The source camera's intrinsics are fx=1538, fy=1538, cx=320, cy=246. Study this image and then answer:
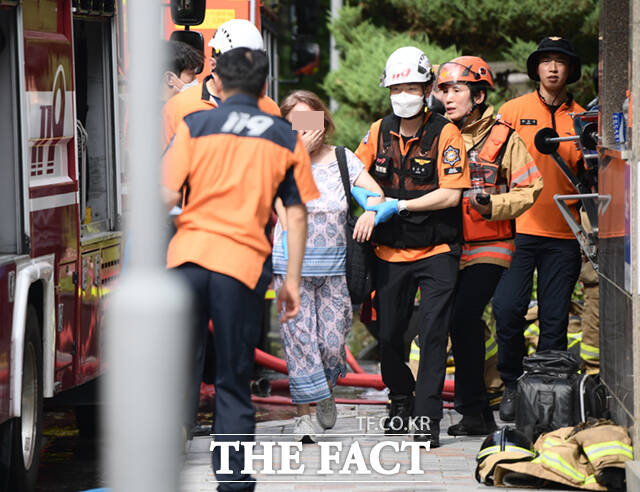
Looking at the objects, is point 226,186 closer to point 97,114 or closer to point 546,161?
point 97,114

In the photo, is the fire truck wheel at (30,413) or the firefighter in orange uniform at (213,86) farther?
the firefighter in orange uniform at (213,86)

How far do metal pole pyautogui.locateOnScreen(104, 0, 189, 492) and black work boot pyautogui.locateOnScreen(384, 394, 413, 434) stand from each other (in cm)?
434

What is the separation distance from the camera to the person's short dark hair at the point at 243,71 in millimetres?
6105

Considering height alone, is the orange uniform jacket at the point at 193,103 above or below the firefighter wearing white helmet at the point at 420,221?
above

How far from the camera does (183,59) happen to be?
28.2 ft

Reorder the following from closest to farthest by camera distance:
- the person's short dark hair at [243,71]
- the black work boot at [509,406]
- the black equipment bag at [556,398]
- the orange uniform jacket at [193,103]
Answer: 1. the person's short dark hair at [243,71]
2. the orange uniform jacket at [193,103]
3. the black equipment bag at [556,398]
4. the black work boot at [509,406]

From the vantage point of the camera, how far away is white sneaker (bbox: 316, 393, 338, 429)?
8430 millimetres

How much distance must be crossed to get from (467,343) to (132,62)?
180 inches

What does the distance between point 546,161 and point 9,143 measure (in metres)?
3.37

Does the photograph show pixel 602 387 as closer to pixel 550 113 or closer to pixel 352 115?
pixel 550 113

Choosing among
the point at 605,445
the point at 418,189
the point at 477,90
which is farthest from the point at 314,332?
the point at 605,445

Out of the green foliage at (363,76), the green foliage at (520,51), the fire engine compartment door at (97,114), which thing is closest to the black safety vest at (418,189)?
the fire engine compartment door at (97,114)

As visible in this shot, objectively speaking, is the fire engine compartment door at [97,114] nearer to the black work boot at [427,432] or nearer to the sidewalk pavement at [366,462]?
the sidewalk pavement at [366,462]

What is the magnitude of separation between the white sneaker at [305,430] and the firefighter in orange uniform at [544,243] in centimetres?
134
